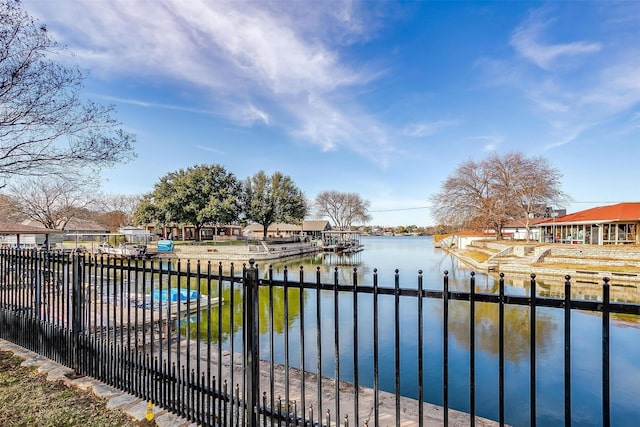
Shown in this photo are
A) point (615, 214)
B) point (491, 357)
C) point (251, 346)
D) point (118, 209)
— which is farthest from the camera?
point (118, 209)

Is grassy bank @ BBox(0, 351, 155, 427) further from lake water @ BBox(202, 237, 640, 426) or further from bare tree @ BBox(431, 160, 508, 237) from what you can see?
bare tree @ BBox(431, 160, 508, 237)

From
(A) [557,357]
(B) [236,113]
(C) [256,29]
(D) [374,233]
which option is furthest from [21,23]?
(D) [374,233]

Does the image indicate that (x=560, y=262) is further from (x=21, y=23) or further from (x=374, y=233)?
(x=374, y=233)

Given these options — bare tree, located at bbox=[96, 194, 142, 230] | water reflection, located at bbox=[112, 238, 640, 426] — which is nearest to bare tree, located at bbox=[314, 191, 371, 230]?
bare tree, located at bbox=[96, 194, 142, 230]

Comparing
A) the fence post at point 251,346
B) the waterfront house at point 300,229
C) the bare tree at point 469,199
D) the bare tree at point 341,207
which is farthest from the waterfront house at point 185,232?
the fence post at point 251,346

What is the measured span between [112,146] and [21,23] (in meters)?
2.23

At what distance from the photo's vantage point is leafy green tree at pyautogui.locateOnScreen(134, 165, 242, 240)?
111 ft

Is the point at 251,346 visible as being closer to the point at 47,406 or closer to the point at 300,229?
the point at 47,406

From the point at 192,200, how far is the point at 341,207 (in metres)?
34.0

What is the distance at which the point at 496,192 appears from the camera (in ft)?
105

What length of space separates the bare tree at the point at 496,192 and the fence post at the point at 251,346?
33.2 m

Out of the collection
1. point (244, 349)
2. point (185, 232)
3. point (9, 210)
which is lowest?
point (185, 232)

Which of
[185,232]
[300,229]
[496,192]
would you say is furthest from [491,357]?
[300,229]

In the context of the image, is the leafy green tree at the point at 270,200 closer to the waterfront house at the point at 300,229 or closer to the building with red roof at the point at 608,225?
the waterfront house at the point at 300,229
